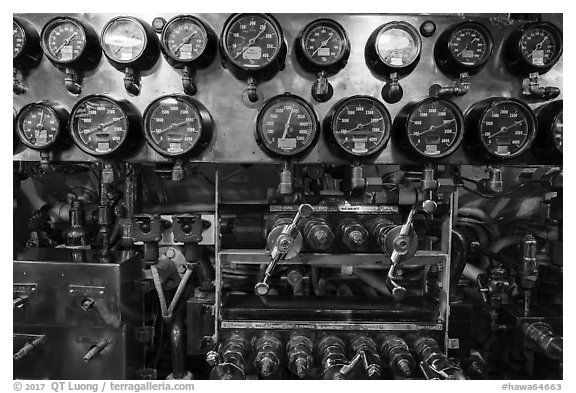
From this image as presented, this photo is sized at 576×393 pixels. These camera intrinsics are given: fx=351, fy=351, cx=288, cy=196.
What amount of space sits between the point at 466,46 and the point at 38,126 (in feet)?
6.91

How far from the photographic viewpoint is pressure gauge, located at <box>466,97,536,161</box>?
5.43 feet

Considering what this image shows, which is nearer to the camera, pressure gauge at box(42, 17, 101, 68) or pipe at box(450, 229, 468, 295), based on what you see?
Answer: pressure gauge at box(42, 17, 101, 68)

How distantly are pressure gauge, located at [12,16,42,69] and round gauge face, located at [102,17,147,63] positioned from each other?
1.22 ft

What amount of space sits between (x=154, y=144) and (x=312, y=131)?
2.44 feet

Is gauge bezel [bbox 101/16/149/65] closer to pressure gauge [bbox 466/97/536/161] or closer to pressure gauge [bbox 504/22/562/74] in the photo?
pressure gauge [bbox 466/97/536/161]

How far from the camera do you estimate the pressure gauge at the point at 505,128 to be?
1.66 m

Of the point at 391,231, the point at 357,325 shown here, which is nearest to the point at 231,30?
the point at 391,231

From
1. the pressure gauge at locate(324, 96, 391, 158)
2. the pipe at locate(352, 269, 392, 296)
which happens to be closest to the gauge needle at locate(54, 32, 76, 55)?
the pressure gauge at locate(324, 96, 391, 158)

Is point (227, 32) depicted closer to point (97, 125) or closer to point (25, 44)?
point (97, 125)

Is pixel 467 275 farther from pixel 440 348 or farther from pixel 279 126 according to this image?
pixel 279 126

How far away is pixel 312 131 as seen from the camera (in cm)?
165

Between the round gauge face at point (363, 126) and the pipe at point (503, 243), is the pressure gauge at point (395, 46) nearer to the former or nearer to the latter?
the round gauge face at point (363, 126)

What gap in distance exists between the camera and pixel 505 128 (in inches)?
65.4

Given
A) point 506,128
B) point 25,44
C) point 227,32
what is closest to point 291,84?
point 227,32
